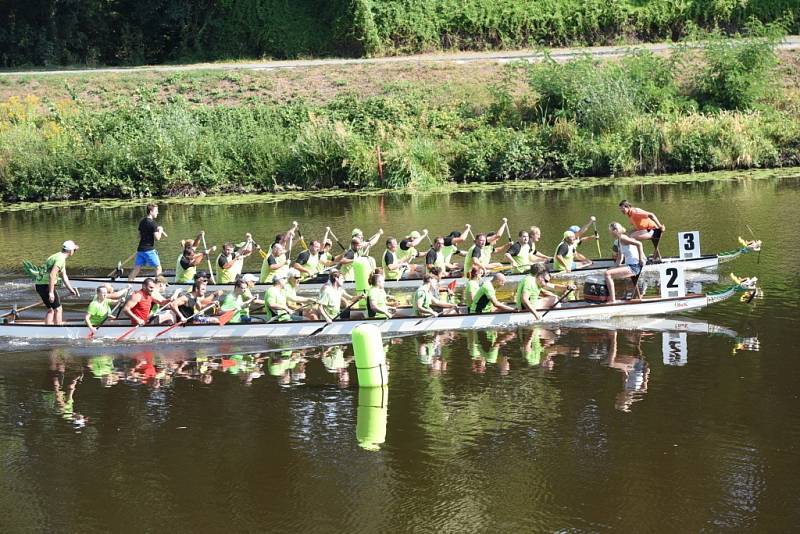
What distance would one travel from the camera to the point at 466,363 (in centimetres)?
1875

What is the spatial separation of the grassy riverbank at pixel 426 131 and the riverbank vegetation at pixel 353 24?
6.04 meters

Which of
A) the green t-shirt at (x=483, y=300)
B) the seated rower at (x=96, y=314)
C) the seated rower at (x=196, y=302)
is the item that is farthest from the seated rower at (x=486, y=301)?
the seated rower at (x=96, y=314)

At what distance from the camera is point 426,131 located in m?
45.2

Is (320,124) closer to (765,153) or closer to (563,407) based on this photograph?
(765,153)

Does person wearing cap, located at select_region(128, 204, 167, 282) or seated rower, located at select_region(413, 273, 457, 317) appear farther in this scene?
person wearing cap, located at select_region(128, 204, 167, 282)

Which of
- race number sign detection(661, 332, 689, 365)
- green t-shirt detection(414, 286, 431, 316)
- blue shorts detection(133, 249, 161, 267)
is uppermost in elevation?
blue shorts detection(133, 249, 161, 267)

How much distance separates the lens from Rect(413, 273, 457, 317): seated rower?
68.6 feet

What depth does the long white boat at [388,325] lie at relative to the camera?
68.5ft

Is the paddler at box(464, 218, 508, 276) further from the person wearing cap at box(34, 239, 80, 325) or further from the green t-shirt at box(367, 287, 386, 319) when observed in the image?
the person wearing cap at box(34, 239, 80, 325)

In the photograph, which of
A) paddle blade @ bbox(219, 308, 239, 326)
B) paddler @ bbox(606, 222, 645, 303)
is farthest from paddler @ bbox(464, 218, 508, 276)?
paddle blade @ bbox(219, 308, 239, 326)

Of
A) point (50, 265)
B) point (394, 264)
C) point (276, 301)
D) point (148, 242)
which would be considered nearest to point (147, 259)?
point (148, 242)

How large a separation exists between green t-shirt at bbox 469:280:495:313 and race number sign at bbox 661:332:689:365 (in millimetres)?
3298

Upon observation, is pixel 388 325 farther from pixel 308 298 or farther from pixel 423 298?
pixel 308 298

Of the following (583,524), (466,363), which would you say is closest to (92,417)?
(466,363)
